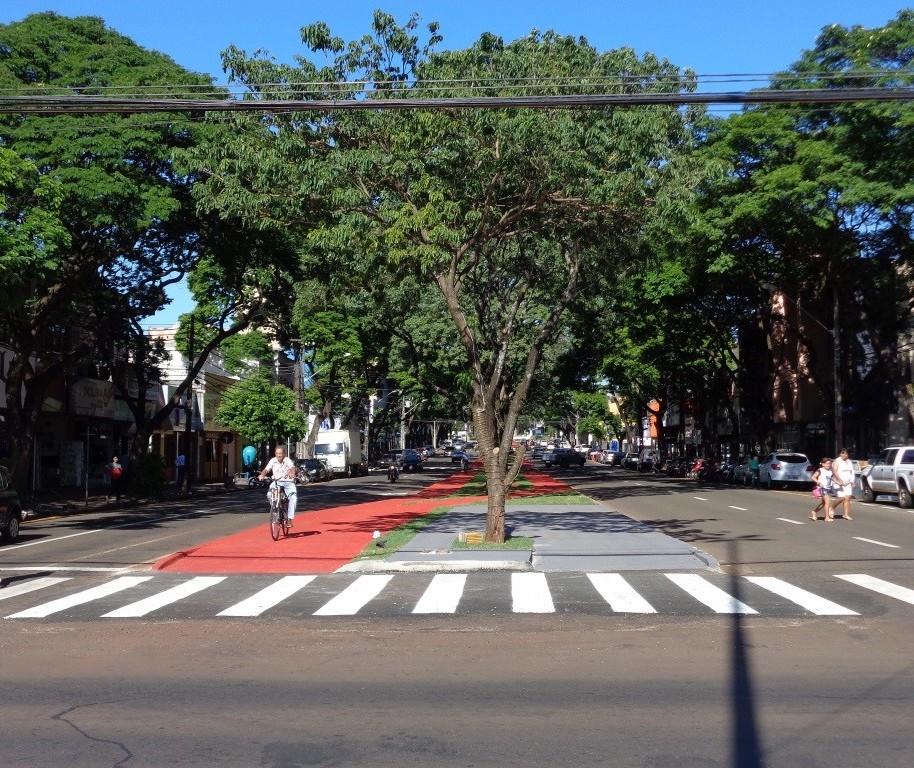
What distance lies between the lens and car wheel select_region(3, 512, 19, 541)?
73.2 feet

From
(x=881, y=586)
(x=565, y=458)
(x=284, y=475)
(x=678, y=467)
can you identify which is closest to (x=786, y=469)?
(x=678, y=467)

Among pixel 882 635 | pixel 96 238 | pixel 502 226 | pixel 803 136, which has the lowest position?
pixel 882 635

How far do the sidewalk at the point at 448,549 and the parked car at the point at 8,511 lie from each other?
4.57m

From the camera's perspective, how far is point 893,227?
35938 millimetres

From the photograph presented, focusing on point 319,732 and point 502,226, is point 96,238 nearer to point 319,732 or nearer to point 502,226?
point 502,226

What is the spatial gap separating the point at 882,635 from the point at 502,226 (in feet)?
37.6

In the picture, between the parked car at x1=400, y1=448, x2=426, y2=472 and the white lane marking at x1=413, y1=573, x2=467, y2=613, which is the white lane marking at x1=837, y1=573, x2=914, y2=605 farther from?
the parked car at x1=400, y1=448, x2=426, y2=472

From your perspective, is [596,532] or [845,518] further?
[845,518]

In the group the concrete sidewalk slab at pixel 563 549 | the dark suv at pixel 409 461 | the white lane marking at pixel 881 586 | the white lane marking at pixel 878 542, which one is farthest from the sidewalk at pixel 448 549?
the dark suv at pixel 409 461

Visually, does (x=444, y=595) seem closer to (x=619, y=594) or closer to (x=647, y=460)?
(x=619, y=594)

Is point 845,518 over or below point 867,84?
below

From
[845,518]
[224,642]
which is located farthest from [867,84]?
[224,642]

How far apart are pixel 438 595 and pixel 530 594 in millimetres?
1200

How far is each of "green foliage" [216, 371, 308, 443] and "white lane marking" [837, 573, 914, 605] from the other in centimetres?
4226
